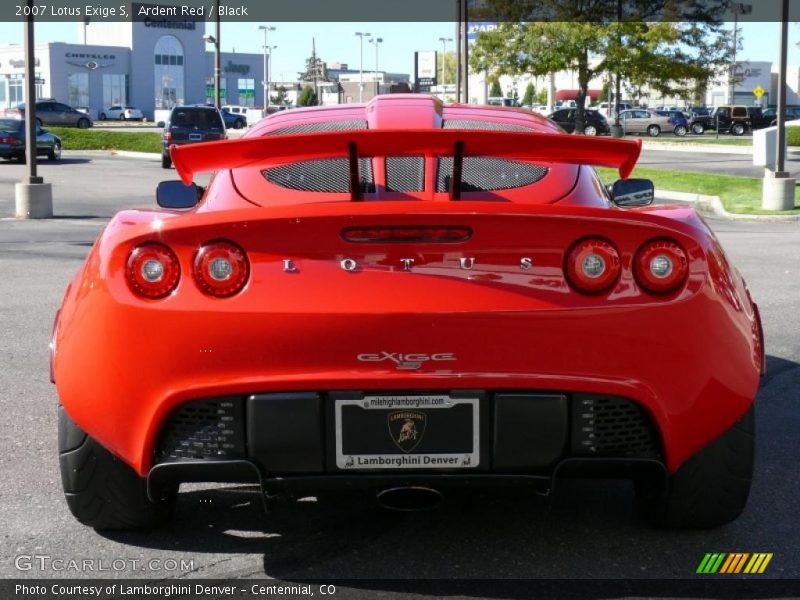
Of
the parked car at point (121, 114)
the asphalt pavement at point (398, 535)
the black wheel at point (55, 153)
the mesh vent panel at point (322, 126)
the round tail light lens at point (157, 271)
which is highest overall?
the parked car at point (121, 114)

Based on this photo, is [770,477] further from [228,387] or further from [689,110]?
[689,110]

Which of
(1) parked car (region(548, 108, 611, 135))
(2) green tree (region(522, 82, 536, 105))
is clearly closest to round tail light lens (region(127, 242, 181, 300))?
(1) parked car (region(548, 108, 611, 135))

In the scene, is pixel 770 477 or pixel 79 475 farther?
pixel 770 477

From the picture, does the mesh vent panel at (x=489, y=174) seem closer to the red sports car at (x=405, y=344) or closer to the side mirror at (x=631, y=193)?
the side mirror at (x=631, y=193)

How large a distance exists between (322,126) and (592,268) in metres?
1.81

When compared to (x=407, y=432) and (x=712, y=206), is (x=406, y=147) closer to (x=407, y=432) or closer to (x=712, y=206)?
(x=407, y=432)

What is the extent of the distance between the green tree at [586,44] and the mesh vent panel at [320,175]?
4674cm

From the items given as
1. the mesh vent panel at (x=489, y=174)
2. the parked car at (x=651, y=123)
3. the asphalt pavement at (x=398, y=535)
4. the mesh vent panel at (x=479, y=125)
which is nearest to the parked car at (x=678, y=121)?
the parked car at (x=651, y=123)

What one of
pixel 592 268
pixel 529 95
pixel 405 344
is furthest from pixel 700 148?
pixel 529 95

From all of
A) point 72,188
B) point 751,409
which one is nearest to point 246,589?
point 751,409

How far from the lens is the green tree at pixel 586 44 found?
50344mm

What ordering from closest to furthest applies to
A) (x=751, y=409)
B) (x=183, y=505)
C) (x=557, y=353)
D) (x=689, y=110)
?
(x=557, y=353), (x=751, y=409), (x=183, y=505), (x=689, y=110)

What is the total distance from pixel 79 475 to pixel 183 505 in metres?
0.63

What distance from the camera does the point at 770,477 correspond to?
4.85 m
